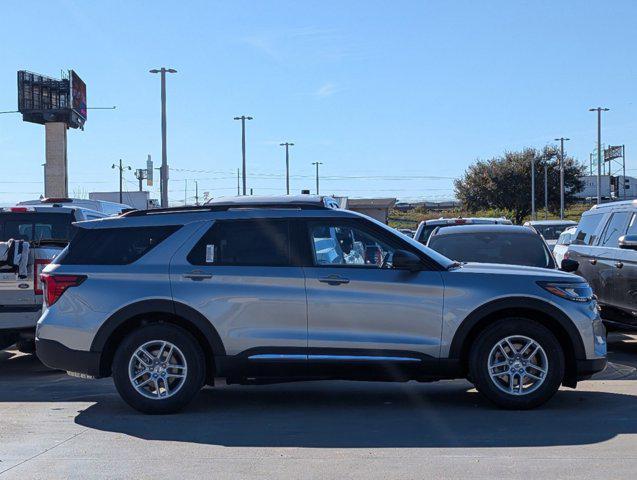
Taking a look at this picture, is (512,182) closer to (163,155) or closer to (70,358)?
(163,155)

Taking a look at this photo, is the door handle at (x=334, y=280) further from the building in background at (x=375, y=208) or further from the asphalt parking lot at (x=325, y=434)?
the building in background at (x=375, y=208)

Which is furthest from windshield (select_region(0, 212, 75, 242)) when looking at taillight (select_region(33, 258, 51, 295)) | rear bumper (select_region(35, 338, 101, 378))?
rear bumper (select_region(35, 338, 101, 378))

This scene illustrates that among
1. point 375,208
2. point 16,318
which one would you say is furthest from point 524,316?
point 375,208

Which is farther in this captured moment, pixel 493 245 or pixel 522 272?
pixel 493 245

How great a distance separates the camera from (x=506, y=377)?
7.61 m

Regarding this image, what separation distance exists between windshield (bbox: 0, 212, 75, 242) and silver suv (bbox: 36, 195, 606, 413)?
3.75 meters

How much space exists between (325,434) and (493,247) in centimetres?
506

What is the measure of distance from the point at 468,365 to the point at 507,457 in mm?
1548

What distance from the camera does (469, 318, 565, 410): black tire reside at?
755 centimetres

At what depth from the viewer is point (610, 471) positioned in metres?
5.79

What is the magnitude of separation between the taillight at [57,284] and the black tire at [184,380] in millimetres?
707

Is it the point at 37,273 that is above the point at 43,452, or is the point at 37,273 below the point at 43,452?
above

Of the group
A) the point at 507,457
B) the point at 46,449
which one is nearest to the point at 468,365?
the point at 507,457

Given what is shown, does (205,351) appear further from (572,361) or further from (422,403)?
(572,361)
